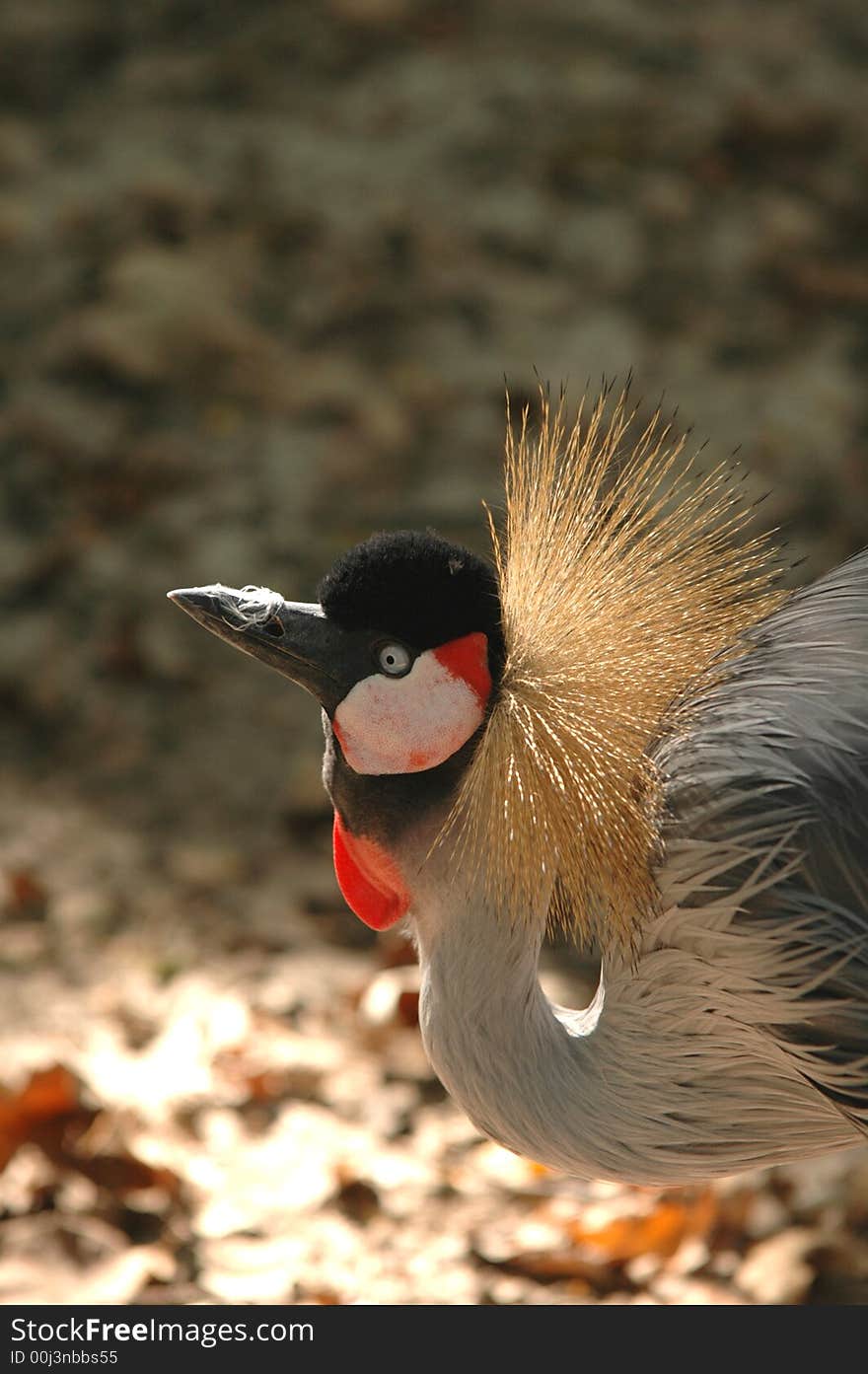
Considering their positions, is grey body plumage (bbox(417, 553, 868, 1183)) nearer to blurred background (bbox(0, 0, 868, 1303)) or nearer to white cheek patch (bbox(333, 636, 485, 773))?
white cheek patch (bbox(333, 636, 485, 773))

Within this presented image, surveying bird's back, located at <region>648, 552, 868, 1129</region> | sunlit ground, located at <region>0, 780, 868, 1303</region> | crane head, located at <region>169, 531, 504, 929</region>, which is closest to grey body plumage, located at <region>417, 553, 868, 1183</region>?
bird's back, located at <region>648, 552, 868, 1129</region>

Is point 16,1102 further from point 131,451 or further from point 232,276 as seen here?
point 232,276

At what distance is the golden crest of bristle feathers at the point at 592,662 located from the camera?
115 centimetres

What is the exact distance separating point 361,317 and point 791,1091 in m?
2.26

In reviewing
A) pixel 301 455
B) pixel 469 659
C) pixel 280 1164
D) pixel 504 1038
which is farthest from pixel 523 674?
pixel 301 455

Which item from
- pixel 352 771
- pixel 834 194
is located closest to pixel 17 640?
pixel 352 771

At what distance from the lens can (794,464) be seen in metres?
2.85

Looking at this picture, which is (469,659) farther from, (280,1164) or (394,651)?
(280,1164)

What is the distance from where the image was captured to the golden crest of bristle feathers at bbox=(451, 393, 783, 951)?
115 centimetres

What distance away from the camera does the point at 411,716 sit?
1.11m

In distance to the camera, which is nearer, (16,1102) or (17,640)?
(16,1102)

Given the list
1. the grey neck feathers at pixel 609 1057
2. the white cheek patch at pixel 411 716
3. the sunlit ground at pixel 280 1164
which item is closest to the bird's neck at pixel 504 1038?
the grey neck feathers at pixel 609 1057

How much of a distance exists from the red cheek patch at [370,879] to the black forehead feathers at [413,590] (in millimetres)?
175

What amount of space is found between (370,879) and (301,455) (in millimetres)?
1818
